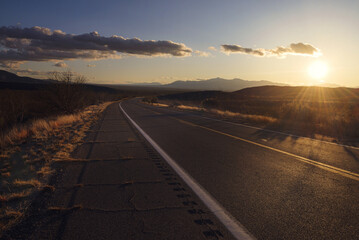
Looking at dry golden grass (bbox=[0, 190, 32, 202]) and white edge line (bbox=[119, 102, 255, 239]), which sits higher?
white edge line (bbox=[119, 102, 255, 239])

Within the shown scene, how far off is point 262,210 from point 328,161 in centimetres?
412

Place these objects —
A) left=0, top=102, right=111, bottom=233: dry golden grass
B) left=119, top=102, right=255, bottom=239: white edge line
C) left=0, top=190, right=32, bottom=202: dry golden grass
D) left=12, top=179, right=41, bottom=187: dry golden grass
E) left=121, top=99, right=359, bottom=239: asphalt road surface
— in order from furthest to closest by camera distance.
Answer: left=12, top=179, right=41, bottom=187: dry golden grass < left=0, top=190, right=32, bottom=202: dry golden grass < left=0, top=102, right=111, bottom=233: dry golden grass < left=121, top=99, right=359, bottom=239: asphalt road surface < left=119, top=102, right=255, bottom=239: white edge line

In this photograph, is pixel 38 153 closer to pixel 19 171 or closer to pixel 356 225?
pixel 19 171

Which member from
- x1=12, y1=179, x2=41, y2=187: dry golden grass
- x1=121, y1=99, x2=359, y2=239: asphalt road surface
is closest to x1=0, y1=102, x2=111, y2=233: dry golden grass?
x1=12, y1=179, x2=41, y2=187: dry golden grass

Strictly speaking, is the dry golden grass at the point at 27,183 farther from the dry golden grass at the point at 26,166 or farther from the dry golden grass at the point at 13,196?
the dry golden grass at the point at 13,196

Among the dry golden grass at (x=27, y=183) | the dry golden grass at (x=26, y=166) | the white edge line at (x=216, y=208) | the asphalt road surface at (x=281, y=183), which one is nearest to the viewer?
the white edge line at (x=216, y=208)

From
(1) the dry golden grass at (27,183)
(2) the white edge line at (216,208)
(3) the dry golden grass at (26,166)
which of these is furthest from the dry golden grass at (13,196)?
(2) the white edge line at (216,208)

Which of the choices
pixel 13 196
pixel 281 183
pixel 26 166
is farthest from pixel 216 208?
pixel 26 166

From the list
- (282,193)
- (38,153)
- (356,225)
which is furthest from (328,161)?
(38,153)

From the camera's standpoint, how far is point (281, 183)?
5.24 metres

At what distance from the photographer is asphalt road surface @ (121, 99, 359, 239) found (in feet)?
11.6

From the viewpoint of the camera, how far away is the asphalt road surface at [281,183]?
3.53 meters

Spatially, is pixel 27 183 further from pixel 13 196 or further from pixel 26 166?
pixel 26 166

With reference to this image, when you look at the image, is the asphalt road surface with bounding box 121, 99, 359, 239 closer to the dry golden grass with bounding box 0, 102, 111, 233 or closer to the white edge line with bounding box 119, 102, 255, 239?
the white edge line with bounding box 119, 102, 255, 239
